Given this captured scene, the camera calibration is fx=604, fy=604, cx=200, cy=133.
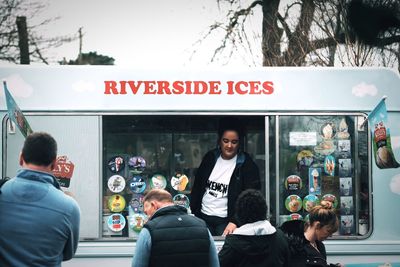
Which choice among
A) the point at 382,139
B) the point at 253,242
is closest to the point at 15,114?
the point at 253,242

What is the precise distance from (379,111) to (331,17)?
34.1 feet

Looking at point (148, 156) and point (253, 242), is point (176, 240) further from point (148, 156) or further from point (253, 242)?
point (148, 156)

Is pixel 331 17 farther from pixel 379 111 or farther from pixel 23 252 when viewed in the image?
pixel 23 252

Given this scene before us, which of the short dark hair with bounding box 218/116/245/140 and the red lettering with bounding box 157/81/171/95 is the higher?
the red lettering with bounding box 157/81/171/95

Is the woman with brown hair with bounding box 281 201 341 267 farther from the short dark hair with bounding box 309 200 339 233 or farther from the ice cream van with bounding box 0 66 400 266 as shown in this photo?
the ice cream van with bounding box 0 66 400 266

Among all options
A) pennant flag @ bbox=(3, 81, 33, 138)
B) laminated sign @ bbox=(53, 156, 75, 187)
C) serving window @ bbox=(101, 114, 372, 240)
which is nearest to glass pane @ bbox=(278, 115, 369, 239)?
serving window @ bbox=(101, 114, 372, 240)

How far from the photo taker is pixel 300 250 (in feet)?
14.3

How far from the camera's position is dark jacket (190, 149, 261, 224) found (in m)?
5.94

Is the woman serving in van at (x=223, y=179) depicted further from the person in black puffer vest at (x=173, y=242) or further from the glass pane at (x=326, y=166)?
the person in black puffer vest at (x=173, y=242)

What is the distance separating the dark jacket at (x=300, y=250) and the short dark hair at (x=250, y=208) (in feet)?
1.46

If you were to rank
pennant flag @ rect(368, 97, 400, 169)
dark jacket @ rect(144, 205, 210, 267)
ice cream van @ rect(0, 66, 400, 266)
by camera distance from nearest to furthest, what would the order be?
dark jacket @ rect(144, 205, 210, 267), pennant flag @ rect(368, 97, 400, 169), ice cream van @ rect(0, 66, 400, 266)

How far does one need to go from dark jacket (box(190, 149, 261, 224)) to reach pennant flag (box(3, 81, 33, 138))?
1.75 metres

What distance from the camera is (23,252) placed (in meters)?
3.12

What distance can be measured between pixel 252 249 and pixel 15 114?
2595mm
